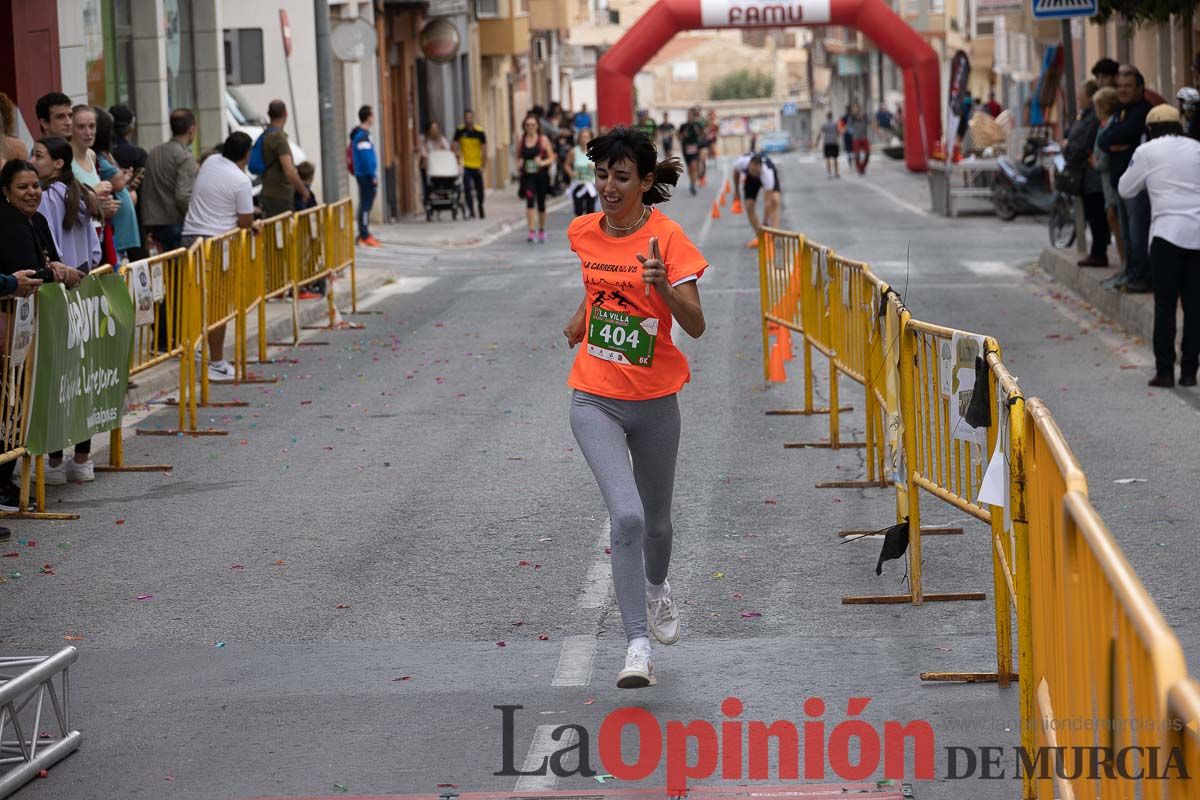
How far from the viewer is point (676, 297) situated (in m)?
6.21

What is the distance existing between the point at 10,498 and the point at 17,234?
4.57 ft

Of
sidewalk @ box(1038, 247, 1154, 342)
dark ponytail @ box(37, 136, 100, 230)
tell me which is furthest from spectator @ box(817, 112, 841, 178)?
dark ponytail @ box(37, 136, 100, 230)

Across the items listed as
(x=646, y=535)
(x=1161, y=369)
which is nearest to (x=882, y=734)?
(x=646, y=535)

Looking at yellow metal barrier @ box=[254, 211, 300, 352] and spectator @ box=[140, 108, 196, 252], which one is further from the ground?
spectator @ box=[140, 108, 196, 252]

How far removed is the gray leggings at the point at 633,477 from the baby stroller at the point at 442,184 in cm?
2864

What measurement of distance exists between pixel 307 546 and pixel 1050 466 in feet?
16.7

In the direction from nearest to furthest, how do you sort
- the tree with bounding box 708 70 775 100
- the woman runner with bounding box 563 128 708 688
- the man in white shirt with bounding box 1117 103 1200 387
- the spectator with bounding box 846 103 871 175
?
the woman runner with bounding box 563 128 708 688 < the man in white shirt with bounding box 1117 103 1200 387 < the spectator with bounding box 846 103 871 175 < the tree with bounding box 708 70 775 100

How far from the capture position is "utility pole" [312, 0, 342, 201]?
22109 millimetres

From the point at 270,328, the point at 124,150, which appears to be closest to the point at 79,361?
the point at 124,150

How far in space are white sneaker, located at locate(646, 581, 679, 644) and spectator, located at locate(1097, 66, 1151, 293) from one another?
10381mm

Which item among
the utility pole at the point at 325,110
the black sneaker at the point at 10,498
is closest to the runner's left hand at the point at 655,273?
the black sneaker at the point at 10,498

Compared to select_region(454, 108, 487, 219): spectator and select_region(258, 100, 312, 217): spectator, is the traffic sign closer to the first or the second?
select_region(258, 100, 312, 217): spectator

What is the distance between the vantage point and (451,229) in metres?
33.5

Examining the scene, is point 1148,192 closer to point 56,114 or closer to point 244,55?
point 56,114
